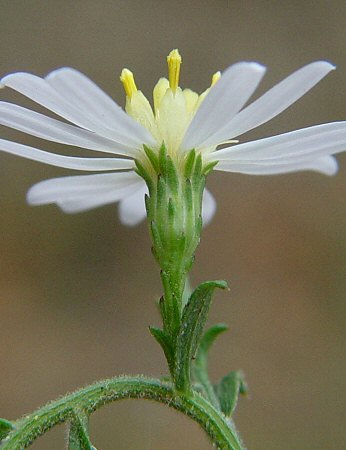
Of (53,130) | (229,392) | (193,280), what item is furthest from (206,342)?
(193,280)

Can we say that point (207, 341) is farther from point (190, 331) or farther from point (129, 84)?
point (129, 84)

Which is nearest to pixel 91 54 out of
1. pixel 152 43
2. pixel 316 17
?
pixel 152 43

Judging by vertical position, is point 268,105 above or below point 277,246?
below

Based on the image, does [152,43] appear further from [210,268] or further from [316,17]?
[210,268]

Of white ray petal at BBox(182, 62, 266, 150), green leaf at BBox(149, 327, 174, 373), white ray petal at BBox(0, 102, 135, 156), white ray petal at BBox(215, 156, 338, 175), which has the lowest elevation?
green leaf at BBox(149, 327, 174, 373)

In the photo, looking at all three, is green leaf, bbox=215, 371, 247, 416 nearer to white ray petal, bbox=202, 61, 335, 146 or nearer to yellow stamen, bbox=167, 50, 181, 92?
white ray petal, bbox=202, 61, 335, 146

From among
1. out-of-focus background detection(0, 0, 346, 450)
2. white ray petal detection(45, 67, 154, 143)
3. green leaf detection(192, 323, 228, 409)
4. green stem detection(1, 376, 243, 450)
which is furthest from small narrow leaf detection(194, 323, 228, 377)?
out-of-focus background detection(0, 0, 346, 450)

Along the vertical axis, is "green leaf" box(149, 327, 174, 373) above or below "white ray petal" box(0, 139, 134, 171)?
below
